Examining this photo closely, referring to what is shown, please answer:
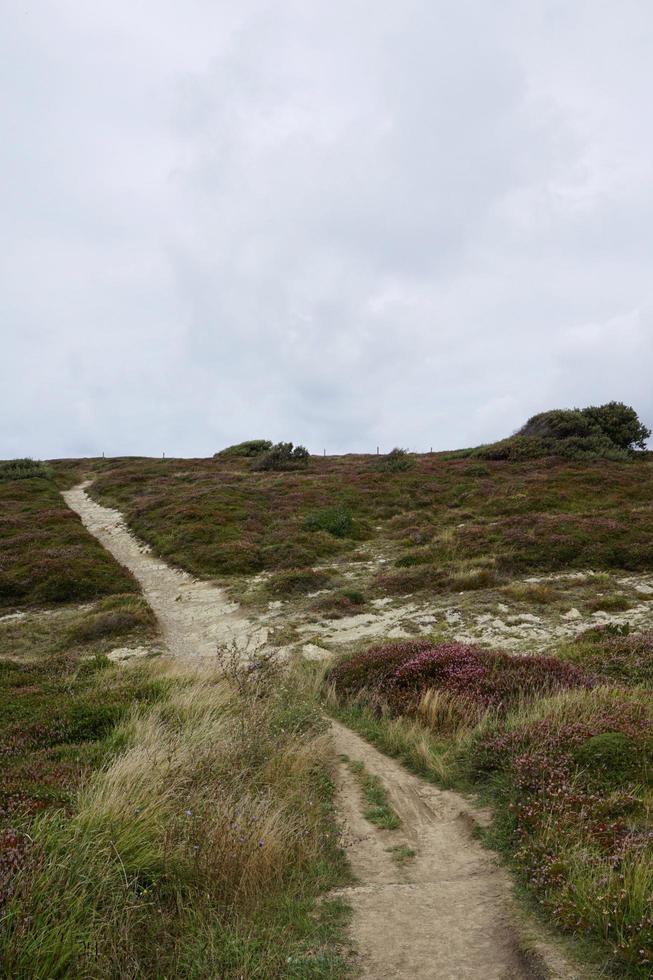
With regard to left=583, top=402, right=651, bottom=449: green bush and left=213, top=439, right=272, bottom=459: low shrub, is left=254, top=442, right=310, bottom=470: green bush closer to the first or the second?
left=213, top=439, right=272, bottom=459: low shrub

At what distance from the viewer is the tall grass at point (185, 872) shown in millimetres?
3588

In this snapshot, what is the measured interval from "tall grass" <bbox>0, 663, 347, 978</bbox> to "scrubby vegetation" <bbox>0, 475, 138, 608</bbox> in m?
15.8

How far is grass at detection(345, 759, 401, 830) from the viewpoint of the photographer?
242 inches

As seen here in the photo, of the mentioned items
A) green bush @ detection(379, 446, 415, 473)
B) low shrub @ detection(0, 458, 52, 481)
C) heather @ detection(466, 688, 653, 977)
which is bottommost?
heather @ detection(466, 688, 653, 977)

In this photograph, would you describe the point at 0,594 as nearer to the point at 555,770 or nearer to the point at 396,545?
the point at 396,545

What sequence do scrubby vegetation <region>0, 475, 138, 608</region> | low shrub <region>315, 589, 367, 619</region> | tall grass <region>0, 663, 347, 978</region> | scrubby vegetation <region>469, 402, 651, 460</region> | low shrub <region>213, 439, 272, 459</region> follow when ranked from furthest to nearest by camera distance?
low shrub <region>213, 439, 272, 459</region>
scrubby vegetation <region>469, 402, 651, 460</region>
scrubby vegetation <region>0, 475, 138, 608</region>
low shrub <region>315, 589, 367, 619</region>
tall grass <region>0, 663, 347, 978</region>

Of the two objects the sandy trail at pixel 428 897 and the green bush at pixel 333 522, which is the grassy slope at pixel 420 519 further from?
the sandy trail at pixel 428 897

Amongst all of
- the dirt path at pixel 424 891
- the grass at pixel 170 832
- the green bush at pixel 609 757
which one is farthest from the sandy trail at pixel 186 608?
the green bush at pixel 609 757

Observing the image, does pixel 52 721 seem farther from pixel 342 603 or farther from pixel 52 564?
pixel 52 564

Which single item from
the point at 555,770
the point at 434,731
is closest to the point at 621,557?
the point at 434,731

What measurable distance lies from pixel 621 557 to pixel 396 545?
8.39 meters

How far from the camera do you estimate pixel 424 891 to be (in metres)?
4.88

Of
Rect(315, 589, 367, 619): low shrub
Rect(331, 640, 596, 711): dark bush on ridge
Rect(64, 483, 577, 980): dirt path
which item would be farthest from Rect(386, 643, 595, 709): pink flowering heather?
Rect(315, 589, 367, 619): low shrub

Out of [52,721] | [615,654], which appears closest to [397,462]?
[615,654]
